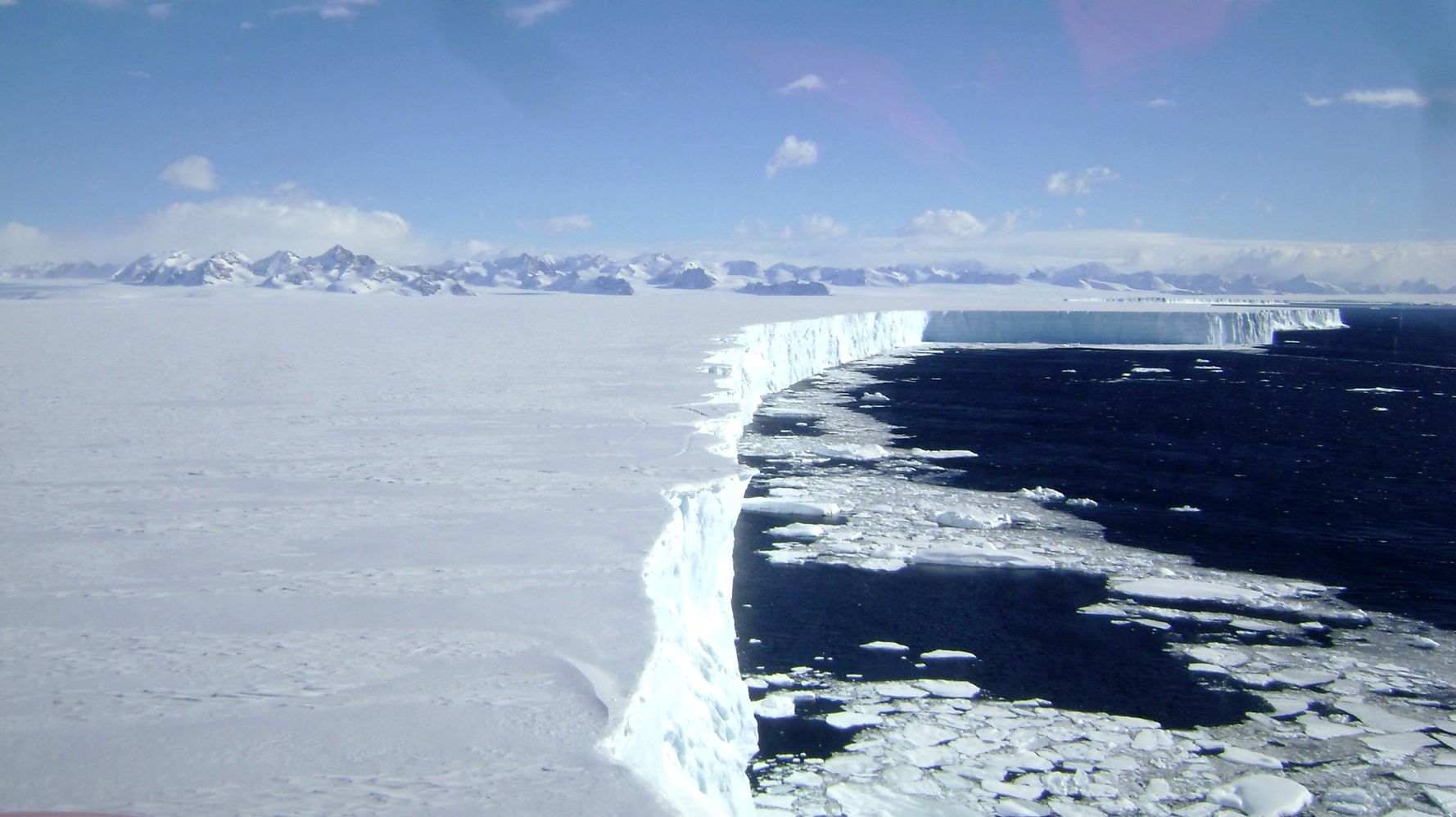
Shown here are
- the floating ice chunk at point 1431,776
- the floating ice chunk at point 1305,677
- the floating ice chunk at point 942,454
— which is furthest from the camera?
the floating ice chunk at point 942,454

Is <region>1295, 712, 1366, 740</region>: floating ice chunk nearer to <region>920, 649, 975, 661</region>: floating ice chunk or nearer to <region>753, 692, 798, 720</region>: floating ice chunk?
<region>920, 649, 975, 661</region>: floating ice chunk

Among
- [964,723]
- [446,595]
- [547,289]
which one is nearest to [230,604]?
[446,595]

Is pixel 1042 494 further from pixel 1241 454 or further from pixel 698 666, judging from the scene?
pixel 698 666

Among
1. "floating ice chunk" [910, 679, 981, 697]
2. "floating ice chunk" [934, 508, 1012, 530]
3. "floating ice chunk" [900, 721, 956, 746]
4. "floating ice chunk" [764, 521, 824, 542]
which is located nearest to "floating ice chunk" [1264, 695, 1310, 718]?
"floating ice chunk" [910, 679, 981, 697]

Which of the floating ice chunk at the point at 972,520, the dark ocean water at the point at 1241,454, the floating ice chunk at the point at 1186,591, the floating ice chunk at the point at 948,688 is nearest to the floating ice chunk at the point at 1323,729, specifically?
the floating ice chunk at the point at 948,688

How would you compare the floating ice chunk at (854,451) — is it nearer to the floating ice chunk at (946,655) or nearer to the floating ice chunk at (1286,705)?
the floating ice chunk at (946,655)
